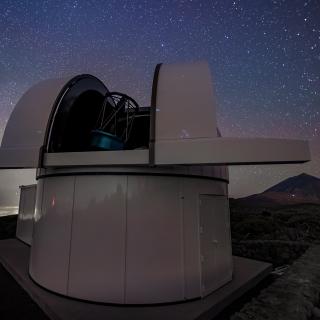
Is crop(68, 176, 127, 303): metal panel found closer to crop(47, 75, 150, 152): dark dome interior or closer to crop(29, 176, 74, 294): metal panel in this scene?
crop(29, 176, 74, 294): metal panel

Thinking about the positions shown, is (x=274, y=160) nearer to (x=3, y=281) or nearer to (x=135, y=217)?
(x=135, y=217)

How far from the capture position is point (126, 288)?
4613mm

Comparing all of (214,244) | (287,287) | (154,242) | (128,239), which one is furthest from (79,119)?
(287,287)

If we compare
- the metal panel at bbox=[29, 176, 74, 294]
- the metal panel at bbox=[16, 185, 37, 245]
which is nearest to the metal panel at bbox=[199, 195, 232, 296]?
the metal panel at bbox=[29, 176, 74, 294]

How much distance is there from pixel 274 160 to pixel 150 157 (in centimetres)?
192

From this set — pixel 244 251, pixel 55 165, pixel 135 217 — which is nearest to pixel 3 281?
pixel 55 165

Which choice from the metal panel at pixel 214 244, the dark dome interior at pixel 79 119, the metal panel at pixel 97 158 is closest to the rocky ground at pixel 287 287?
the metal panel at pixel 214 244

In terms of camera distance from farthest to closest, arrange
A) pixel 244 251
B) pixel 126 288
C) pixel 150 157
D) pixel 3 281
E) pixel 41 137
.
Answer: pixel 244 251 < pixel 3 281 < pixel 41 137 < pixel 126 288 < pixel 150 157

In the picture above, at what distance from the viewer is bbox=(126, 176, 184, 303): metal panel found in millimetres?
4645

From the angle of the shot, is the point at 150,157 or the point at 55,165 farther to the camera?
the point at 55,165

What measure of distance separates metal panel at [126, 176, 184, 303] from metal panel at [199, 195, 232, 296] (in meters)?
0.57

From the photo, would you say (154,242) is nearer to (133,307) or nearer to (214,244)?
(133,307)

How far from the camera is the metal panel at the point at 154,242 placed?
464cm

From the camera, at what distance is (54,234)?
17.1 ft
